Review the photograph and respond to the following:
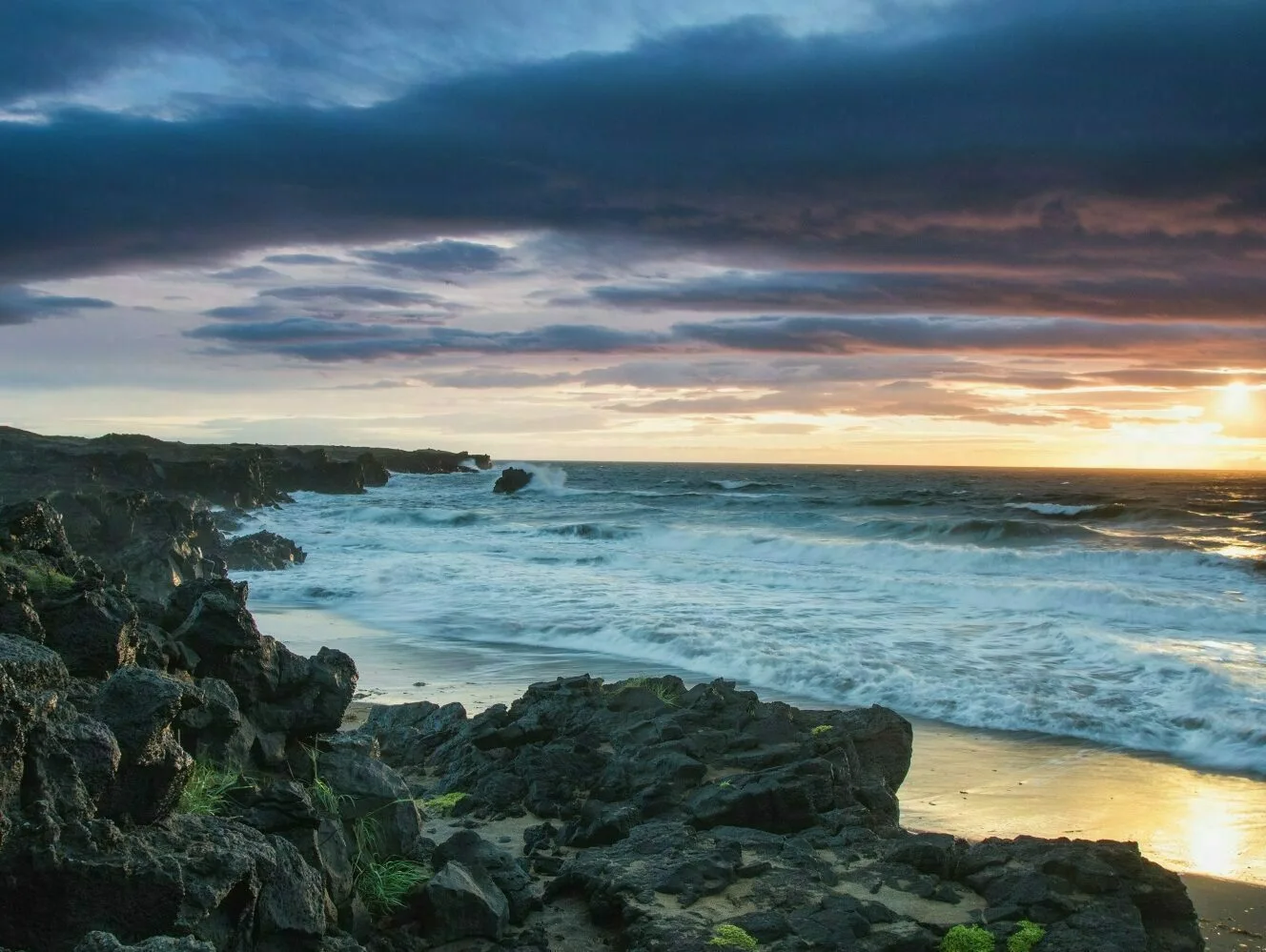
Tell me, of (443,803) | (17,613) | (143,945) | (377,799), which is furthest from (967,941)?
(17,613)

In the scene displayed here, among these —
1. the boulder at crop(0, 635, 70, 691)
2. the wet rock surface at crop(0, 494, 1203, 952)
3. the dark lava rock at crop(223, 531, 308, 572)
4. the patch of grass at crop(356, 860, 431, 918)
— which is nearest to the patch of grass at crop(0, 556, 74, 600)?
the wet rock surface at crop(0, 494, 1203, 952)

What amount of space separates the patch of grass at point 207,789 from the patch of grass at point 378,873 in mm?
765

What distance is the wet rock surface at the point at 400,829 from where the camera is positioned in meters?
4.03

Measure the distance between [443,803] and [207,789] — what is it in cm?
314

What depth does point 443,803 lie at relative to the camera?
816 cm

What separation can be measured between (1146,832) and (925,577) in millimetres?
18319

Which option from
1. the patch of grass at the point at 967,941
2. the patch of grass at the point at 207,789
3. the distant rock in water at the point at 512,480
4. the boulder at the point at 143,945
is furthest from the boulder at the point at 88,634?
the distant rock in water at the point at 512,480

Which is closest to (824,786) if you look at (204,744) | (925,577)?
(204,744)

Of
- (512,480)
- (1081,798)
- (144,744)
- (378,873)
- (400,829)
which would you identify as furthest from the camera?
(512,480)

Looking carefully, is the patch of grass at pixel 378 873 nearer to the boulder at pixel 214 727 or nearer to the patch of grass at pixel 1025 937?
the boulder at pixel 214 727

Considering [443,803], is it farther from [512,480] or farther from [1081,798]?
[512,480]

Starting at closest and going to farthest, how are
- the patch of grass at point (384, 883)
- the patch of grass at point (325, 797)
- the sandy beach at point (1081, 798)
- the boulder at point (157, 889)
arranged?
the boulder at point (157, 889)
the patch of grass at point (384, 883)
the patch of grass at point (325, 797)
the sandy beach at point (1081, 798)

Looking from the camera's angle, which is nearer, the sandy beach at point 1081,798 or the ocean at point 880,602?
the sandy beach at point 1081,798

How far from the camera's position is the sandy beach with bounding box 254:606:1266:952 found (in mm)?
7656
